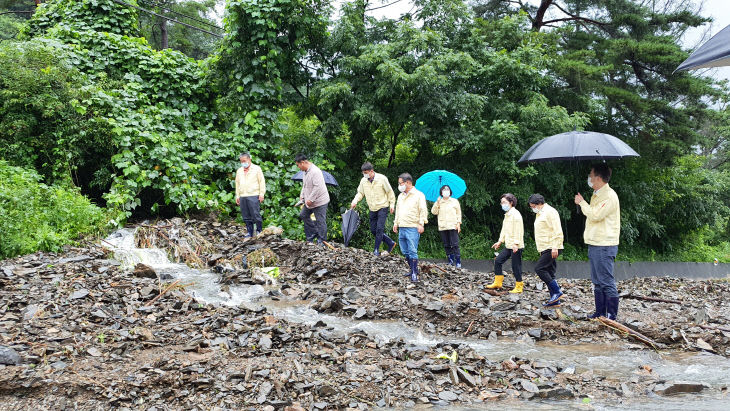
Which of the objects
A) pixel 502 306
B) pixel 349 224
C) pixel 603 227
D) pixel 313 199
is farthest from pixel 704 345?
pixel 349 224

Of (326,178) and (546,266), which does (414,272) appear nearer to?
(546,266)

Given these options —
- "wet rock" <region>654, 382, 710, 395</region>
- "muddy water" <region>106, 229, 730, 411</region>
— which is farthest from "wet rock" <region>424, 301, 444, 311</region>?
"wet rock" <region>654, 382, 710, 395</region>

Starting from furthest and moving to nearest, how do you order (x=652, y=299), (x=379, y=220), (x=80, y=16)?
(x=80, y=16) → (x=379, y=220) → (x=652, y=299)

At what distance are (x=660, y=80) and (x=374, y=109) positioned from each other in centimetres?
1090

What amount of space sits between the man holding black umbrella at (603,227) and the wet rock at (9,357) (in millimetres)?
5959

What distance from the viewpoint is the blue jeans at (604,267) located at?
6227mm

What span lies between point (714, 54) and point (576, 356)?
3.31m

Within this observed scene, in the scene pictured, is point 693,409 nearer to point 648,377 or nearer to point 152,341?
point 648,377

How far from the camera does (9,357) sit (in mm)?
4477

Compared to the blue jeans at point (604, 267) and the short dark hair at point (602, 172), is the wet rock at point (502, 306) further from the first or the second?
the short dark hair at point (602, 172)

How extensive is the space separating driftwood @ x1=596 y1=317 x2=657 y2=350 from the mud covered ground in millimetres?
99

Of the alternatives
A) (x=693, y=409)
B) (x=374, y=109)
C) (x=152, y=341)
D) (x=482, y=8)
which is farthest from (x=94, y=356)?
(x=482, y=8)

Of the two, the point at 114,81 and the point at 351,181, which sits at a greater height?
the point at 114,81

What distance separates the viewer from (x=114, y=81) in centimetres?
1359
